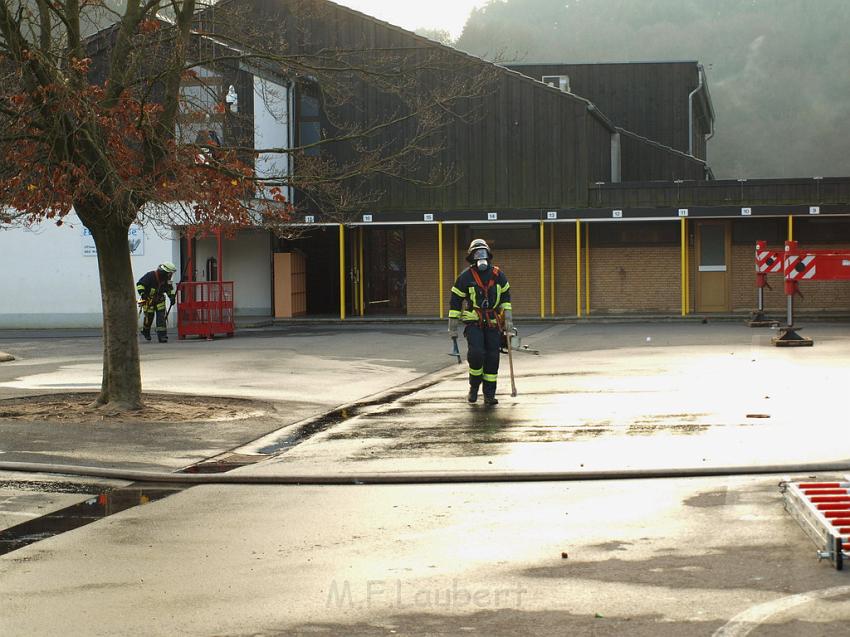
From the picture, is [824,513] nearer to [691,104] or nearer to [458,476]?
[458,476]

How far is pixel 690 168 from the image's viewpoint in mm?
44656

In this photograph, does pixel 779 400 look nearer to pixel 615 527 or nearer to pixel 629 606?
pixel 615 527

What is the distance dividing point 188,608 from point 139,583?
2.08 feet

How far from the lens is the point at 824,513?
7.28 m

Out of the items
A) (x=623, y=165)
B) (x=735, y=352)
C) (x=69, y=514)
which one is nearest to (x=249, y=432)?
(x=69, y=514)

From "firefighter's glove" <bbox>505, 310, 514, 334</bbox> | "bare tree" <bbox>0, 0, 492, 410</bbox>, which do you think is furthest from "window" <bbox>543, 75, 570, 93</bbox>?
"firefighter's glove" <bbox>505, 310, 514, 334</bbox>

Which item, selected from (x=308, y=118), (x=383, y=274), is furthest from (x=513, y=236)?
(x=308, y=118)

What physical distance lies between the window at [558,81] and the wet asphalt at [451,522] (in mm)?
25121

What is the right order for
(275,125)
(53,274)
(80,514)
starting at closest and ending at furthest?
(80,514) → (53,274) → (275,125)

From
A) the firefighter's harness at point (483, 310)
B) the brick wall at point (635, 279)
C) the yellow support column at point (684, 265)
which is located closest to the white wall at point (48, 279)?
the brick wall at point (635, 279)

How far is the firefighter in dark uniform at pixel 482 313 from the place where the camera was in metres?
14.6

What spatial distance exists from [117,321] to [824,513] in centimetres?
921

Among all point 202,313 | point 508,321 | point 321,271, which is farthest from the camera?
point 321,271

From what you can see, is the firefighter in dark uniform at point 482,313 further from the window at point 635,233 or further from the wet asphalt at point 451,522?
the window at point 635,233
